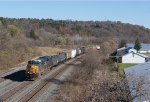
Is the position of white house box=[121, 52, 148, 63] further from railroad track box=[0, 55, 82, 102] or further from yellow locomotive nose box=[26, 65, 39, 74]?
railroad track box=[0, 55, 82, 102]

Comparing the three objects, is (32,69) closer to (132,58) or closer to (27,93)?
(27,93)

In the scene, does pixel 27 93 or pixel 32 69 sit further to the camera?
pixel 32 69

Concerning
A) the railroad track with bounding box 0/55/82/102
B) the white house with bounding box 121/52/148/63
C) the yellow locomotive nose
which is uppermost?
the yellow locomotive nose

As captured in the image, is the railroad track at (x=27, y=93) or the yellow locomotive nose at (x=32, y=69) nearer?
the railroad track at (x=27, y=93)

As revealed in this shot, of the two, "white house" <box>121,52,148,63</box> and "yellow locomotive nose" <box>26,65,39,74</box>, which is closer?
"yellow locomotive nose" <box>26,65,39,74</box>

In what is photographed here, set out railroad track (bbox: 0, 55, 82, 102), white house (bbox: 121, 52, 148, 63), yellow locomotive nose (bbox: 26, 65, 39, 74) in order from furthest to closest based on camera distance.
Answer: white house (bbox: 121, 52, 148, 63)
yellow locomotive nose (bbox: 26, 65, 39, 74)
railroad track (bbox: 0, 55, 82, 102)

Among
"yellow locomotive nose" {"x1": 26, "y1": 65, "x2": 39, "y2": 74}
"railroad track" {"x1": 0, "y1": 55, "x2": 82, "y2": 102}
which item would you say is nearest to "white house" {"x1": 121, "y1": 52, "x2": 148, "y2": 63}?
"yellow locomotive nose" {"x1": 26, "y1": 65, "x2": 39, "y2": 74}

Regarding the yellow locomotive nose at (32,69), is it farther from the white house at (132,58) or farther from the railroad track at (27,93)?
the white house at (132,58)

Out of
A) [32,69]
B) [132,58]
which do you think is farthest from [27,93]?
[132,58]

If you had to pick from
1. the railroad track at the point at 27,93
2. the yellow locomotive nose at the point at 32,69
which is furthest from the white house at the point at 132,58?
the railroad track at the point at 27,93

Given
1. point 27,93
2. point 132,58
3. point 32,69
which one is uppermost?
point 32,69

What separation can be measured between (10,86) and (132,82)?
21.4 meters

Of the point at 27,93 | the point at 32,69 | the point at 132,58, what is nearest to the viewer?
the point at 27,93

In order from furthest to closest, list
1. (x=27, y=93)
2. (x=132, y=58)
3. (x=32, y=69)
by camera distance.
→ 1. (x=132, y=58)
2. (x=32, y=69)
3. (x=27, y=93)
